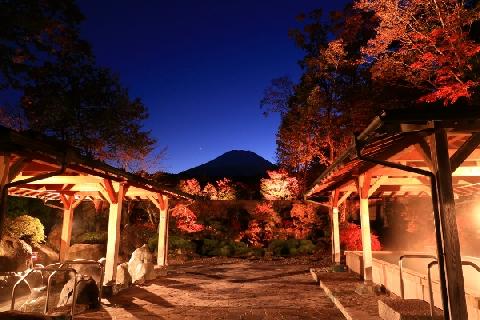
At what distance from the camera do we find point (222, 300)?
9.12m

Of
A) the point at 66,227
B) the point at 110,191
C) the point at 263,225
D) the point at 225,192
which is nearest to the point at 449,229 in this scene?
the point at 110,191

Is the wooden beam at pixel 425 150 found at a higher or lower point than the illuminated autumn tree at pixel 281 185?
lower

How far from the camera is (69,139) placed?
1897 centimetres

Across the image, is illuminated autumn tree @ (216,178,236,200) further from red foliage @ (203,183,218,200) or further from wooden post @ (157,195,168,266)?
wooden post @ (157,195,168,266)

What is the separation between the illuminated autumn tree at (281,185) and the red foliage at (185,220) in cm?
651

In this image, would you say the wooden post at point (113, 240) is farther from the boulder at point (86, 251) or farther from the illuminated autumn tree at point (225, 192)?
the illuminated autumn tree at point (225, 192)

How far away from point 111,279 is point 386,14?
40.1 ft

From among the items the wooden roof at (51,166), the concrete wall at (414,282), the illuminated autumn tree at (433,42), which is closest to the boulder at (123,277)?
the wooden roof at (51,166)

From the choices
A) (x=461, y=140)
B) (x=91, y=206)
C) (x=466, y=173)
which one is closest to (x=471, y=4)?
(x=466, y=173)

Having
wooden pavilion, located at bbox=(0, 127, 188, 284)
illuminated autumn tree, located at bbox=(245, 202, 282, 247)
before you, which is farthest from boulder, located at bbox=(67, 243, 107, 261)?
illuminated autumn tree, located at bbox=(245, 202, 282, 247)

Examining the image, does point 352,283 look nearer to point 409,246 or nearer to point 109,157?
point 409,246

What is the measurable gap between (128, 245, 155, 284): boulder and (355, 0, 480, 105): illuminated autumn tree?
37.3ft

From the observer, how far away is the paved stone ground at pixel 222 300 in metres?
7.49

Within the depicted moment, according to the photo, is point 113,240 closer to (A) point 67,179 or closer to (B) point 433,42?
(A) point 67,179
